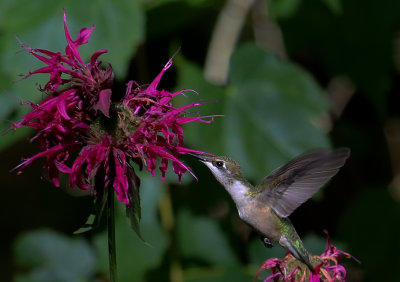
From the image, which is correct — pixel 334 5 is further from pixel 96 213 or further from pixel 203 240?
pixel 96 213

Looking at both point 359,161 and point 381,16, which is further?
point 359,161

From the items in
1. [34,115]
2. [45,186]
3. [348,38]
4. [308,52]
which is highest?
[34,115]

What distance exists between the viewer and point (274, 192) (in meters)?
1.24

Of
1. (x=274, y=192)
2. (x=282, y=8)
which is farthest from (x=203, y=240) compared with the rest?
(x=274, y=192)

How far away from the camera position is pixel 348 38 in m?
2.18

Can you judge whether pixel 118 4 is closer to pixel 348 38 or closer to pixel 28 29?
pixel 28 29

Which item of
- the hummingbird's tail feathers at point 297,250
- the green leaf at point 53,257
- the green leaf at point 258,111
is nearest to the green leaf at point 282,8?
the green leaf at point 258,111

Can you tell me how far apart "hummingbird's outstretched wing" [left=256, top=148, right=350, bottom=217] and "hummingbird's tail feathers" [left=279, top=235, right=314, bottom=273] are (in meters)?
0.06

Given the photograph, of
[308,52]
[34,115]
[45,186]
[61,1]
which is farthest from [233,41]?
[34,115]

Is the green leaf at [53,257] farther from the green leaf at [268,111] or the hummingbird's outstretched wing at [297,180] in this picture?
the hummingbird's outstretched wing at [297,180]

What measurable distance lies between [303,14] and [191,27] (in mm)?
432

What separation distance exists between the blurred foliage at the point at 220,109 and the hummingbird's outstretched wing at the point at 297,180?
23.2 inches

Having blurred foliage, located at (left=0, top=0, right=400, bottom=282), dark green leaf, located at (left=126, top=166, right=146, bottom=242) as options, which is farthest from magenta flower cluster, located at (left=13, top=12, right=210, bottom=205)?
blurred foliage, located at (left=0, top=0, right=400, bottom=282)

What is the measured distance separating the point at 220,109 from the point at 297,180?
2.48 feet
